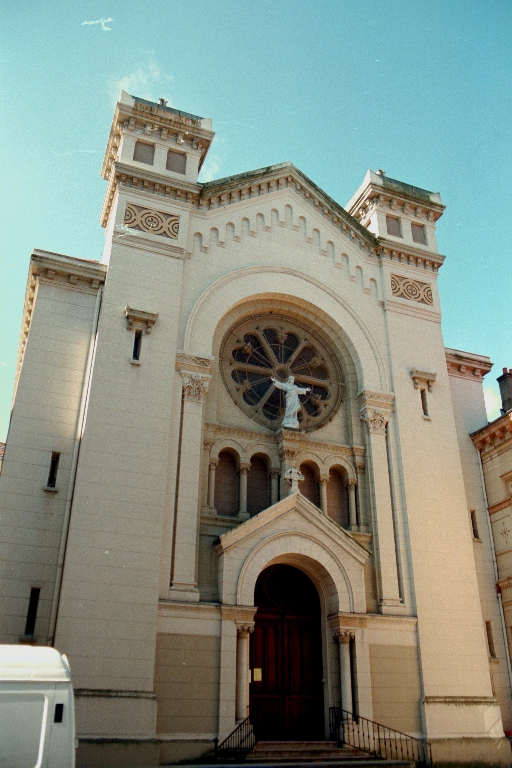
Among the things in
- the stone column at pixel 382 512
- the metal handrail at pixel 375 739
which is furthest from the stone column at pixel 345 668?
the stone column at pixel 382 512

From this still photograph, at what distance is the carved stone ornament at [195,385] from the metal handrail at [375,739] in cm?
817

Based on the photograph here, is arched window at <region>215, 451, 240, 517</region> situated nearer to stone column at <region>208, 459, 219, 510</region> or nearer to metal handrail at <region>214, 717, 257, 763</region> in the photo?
stone column at <region>208, 459, 219, 510</region>

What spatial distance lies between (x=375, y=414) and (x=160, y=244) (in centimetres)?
779

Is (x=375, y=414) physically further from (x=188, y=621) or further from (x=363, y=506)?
→ (x=188, y=621)

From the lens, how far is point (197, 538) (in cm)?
1662

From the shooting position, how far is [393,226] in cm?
2388

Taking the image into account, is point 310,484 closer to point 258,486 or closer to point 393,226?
point 258,486

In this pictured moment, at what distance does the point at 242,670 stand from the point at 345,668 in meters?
2.62

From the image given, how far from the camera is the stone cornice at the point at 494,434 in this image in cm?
2069

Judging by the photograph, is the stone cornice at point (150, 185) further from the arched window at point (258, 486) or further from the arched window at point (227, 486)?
the arched window at point (258, 486)

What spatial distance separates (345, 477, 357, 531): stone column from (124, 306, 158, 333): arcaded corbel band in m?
6.93

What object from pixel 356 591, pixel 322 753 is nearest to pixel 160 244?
pixel 356 591

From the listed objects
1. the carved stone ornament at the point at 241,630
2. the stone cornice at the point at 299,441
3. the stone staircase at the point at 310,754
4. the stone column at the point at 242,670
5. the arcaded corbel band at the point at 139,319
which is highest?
the arcaded corbel band at the point at 139,319

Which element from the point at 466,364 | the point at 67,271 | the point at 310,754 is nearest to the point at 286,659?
the point at 310,754
